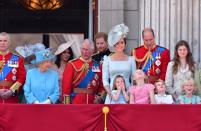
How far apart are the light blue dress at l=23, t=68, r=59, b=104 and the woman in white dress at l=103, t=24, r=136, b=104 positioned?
2.36 ft

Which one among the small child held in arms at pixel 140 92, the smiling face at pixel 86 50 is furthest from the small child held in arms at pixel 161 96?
the smiling face at pixel 86 50

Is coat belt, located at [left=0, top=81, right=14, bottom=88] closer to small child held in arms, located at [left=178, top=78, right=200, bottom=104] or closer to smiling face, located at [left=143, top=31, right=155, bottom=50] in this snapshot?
smiling face, located at [left=143, top=31, right=155, bottom=50]

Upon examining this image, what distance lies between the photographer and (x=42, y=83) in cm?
1013

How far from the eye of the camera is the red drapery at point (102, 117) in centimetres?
940

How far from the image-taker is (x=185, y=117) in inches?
370

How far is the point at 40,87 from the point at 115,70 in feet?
3.52

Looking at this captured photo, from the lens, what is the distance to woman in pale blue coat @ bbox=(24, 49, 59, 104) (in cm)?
1005

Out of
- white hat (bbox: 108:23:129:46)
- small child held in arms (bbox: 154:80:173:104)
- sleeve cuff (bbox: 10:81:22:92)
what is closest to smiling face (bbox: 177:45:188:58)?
small child held in arms (bbox: 154:80:173:104)

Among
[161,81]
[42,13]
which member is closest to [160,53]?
[161,81]

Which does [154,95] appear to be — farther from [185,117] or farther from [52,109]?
[52,109]

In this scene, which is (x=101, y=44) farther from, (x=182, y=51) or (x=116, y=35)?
(x=182, y=51)

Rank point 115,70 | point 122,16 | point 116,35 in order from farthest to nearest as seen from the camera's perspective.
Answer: point 122,16 → point 116,35 → point 115,70

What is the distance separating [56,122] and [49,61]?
117 cm

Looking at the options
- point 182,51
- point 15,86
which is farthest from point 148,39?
point 15,86
